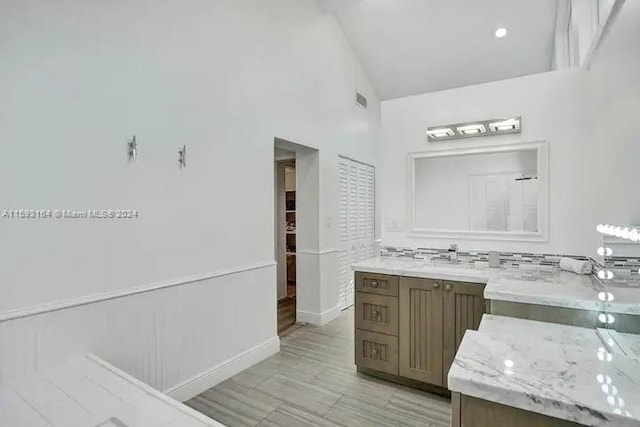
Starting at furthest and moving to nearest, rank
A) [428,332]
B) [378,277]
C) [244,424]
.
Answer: [378,277]
[428,332]
[244,424]

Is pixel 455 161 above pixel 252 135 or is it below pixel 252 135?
below

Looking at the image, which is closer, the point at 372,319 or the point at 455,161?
the point at 372,319

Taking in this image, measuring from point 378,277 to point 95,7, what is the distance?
2.60 m

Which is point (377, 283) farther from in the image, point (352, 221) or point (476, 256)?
point (352, 221)

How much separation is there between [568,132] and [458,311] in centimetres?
159

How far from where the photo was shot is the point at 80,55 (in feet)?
6.53

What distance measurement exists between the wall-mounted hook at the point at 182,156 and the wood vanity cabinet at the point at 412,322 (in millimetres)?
1620

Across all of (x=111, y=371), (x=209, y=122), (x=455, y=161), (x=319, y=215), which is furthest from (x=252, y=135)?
(x=111, y=371)

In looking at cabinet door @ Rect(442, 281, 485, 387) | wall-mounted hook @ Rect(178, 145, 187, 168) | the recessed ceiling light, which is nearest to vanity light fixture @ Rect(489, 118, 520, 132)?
cabinet door @ Rect(442, 281, 485, 387)

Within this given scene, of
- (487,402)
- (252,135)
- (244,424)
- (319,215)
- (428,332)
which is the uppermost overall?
(252,135)

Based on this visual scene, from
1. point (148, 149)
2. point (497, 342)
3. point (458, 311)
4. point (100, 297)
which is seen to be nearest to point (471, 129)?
point (458, 311)

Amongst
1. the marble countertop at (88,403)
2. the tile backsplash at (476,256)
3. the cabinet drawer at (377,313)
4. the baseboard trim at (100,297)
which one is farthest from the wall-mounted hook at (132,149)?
the tile backsplash at (476,256)

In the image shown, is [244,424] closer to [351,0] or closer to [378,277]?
[378,277]

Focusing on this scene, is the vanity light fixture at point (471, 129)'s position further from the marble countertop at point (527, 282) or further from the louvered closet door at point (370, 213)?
the louvered closet door at point (370, 213)
